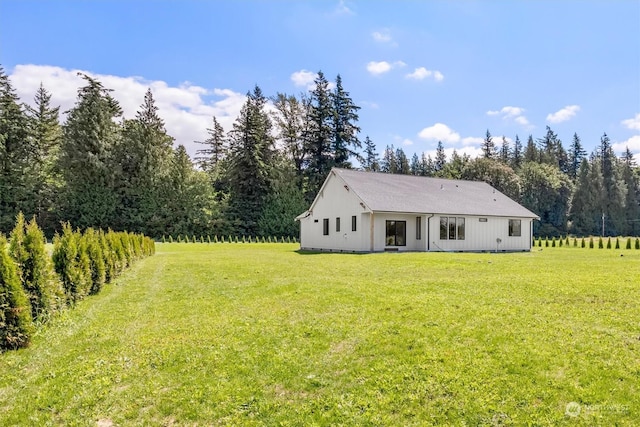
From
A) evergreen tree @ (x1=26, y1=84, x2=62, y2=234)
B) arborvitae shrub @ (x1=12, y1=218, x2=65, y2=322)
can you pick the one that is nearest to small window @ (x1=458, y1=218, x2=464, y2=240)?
arborvitae shrub @ (x1=12, y1=218, x2=65, y2=322)

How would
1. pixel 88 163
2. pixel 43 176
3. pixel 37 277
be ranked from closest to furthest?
1. pixel 37 277
2. pixel 88 163
3. pixel 43 176

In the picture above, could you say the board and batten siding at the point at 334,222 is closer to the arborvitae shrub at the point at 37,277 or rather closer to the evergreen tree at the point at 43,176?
the arborvitae shrub at the point at 37,277

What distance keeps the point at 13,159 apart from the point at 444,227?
1324 inches

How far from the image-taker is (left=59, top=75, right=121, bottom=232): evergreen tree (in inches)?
1335

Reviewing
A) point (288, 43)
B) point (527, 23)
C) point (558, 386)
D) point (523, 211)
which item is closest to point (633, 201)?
point (523, 211)

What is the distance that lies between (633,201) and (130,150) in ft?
211

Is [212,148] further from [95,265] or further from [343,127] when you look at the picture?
[95,265]

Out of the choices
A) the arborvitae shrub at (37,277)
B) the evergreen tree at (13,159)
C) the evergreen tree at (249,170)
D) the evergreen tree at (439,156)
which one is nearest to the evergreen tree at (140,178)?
the evergreen tree at (249,170)

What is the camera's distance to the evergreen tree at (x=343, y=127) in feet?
140

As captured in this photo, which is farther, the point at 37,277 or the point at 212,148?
the point at 212,148

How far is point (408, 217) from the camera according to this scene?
21.5 metres

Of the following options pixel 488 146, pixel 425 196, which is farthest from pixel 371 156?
pixel 425 196

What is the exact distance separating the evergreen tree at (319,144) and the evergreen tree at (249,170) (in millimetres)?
4143

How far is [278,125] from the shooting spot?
45.5 metres
